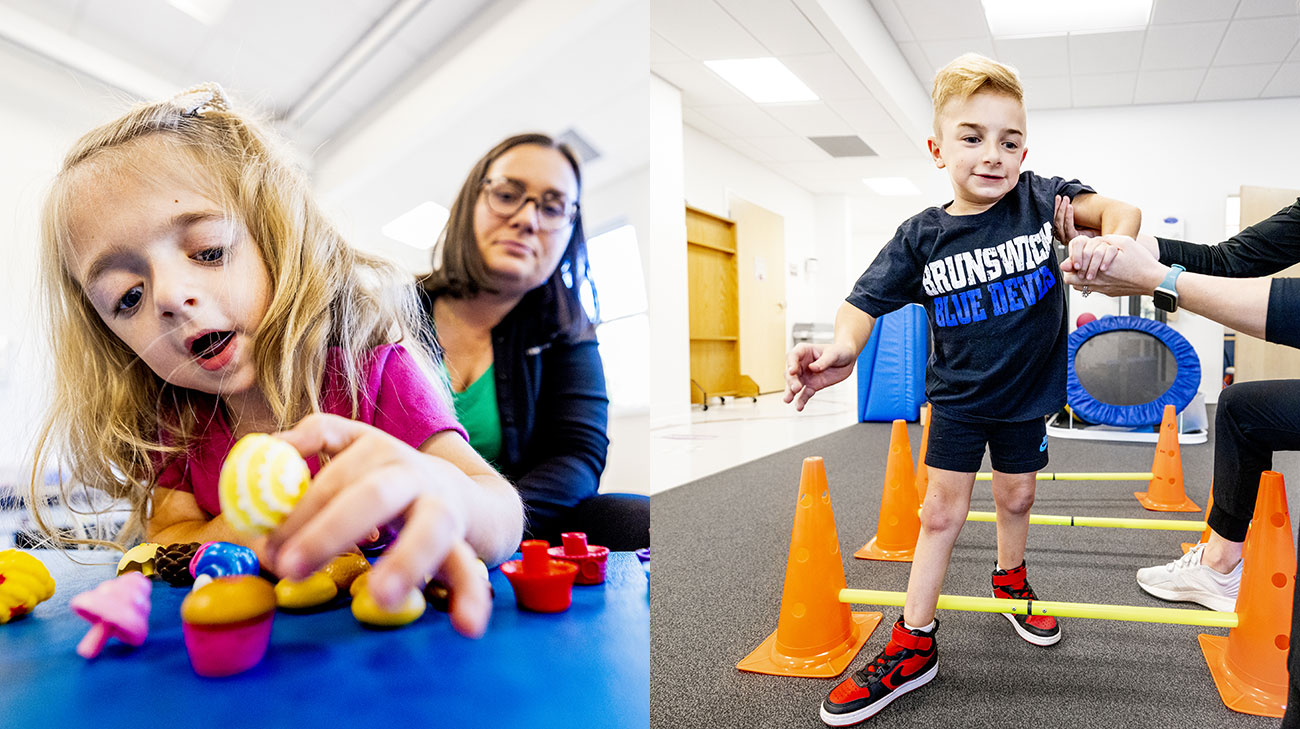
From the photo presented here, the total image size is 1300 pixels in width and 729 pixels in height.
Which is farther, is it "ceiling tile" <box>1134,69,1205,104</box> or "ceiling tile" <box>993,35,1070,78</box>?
"ceiling tile" <box>1134,69,1205,104</box>

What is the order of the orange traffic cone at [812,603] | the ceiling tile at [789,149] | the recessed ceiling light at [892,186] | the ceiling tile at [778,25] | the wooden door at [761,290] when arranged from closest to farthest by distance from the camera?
the orange traffic cone at [812,603], the ceiling tile at [778,25], the ceiling tile at [789,149], the wooden door at [761,290], the recessed ceiling light at [892,186]

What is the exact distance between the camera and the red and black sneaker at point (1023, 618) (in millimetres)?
1306

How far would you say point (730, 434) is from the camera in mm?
4543

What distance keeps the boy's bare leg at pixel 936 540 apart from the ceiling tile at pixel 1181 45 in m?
4.73

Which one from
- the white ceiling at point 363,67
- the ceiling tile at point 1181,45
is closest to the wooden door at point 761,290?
the ceiling tile at point 1181,45

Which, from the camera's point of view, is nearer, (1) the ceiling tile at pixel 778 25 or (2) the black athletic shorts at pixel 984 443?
(2) the black athletic shorts at pixel 984 443

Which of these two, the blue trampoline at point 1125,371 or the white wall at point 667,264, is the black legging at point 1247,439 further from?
the white wall at point 667,264

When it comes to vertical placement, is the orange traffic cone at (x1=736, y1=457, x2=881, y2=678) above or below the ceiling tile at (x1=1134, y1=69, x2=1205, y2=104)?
below

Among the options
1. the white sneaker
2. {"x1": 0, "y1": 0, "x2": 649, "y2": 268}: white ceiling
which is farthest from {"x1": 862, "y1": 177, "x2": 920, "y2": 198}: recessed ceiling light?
{"x1": 0, "y1": 0, "x2": 649, "y2": 268}: white ceiling

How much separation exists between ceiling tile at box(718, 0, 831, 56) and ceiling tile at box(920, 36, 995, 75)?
1146 mm

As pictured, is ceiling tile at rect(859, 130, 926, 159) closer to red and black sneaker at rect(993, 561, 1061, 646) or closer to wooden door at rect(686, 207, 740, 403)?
wooden door at rect(686, 207, 740, 403)

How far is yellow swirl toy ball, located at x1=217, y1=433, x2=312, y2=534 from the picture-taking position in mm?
283

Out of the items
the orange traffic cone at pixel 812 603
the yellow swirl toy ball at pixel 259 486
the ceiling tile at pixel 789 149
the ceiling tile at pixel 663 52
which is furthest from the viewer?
the ceiling tile at pixel 789 149

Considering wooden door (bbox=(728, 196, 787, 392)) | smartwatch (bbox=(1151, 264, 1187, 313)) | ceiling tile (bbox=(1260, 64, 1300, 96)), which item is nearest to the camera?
smartwatch (bbox=(1151, 264, 1187, 313))
